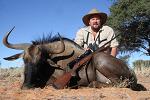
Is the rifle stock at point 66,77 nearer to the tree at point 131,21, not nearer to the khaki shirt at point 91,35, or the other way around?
the khaki shirt at point 91,35

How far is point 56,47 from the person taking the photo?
720cm

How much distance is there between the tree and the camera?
69.1ft

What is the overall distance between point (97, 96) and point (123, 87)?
50.2 inches

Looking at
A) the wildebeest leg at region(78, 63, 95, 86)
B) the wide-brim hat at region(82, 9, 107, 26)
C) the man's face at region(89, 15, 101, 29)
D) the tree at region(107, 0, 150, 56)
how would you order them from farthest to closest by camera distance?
the tree at region(107, 0, 150, 56), the wide-brim hat at region(82, 9, 107, 26), the man's face at region(89, 15, 101, 29), the wildebeest leg at region(78, 63, 95, 86)

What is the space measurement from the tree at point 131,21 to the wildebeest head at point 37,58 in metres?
14.1

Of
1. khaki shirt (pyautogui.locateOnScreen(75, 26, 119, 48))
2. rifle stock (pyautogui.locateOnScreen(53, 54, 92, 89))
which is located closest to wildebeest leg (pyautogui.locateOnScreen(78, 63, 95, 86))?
rifle stock (pyautogui.locateOnScreen(53, 54, 92, 89))

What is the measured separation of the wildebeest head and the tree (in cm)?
1412

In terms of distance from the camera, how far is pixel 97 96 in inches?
206

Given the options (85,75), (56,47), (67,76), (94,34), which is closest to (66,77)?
(67,76)

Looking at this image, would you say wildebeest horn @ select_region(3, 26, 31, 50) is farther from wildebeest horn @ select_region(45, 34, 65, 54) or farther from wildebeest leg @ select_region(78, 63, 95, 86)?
A: wildebeest leg @ select_region(78, 63, 95, 86)

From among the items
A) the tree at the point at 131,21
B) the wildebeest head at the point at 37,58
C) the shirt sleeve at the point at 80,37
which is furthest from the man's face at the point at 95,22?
the tree at the point at 131,21

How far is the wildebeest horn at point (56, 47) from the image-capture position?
6980 millimetres

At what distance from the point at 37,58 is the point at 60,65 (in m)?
0.56

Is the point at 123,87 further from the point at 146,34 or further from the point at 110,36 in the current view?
the point at 146,34
